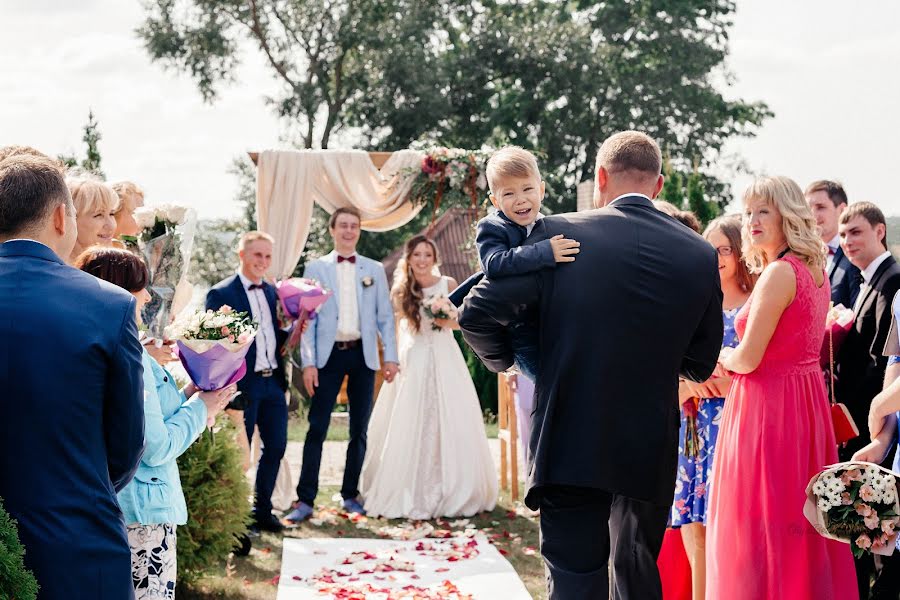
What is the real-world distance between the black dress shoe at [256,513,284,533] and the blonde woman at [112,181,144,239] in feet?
8.98

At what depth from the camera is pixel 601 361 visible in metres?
3.06

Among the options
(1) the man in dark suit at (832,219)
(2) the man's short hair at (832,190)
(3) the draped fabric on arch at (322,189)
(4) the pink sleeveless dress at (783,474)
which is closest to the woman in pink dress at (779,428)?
(4) the pink sleeveless dress at (783,474)

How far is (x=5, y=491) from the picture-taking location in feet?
7.40

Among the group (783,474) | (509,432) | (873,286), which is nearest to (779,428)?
(783,474)

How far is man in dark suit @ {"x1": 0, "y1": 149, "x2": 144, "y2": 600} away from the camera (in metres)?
2.26

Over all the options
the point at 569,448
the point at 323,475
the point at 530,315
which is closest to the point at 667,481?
the point at 569,448

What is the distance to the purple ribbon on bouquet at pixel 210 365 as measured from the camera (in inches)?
135

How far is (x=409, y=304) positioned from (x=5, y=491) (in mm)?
5634

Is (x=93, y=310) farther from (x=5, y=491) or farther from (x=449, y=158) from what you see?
(x=449, y=158)

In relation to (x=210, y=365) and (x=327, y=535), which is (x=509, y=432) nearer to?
(x=327, y=535)

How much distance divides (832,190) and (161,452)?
14.7 feet

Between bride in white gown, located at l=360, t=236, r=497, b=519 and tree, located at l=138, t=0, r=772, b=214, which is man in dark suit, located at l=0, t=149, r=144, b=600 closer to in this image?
bride in white gown, located at l=360, t=236, r=497, b=519

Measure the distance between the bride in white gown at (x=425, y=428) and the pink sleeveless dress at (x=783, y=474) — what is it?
3849mm

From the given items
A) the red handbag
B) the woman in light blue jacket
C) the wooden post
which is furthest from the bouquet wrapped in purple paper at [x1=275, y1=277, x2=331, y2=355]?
the red handbag
